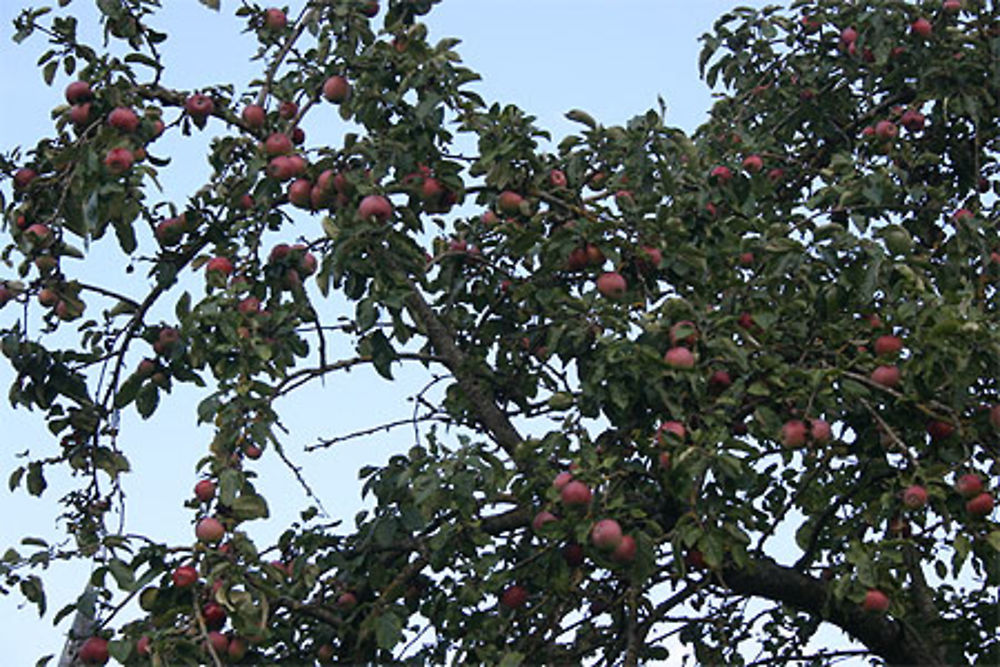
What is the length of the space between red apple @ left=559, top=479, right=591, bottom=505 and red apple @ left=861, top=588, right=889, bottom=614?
40.6 inches

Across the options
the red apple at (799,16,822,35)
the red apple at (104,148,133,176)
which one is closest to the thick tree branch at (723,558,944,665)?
the red apple at (104,148,133,176)

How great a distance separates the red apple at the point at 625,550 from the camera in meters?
4.04

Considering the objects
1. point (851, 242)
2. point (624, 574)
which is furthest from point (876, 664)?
point (851, 242)

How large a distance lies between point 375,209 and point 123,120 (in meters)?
0.90

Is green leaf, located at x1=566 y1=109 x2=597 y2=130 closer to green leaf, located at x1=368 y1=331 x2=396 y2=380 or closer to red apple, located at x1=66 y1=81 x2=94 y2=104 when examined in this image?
green leaf, located at x1=368 y1=331 x2=396 y2=380

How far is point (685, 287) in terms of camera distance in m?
4.82

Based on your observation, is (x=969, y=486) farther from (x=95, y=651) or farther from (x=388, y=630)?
(x=95, y=651)

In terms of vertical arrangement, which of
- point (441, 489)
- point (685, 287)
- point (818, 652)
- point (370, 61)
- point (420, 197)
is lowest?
point (818, 652)

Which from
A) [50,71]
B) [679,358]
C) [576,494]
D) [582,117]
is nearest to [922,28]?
[582,117]

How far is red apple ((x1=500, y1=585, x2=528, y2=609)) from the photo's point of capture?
4.67 metres

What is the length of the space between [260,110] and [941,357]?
2.51m

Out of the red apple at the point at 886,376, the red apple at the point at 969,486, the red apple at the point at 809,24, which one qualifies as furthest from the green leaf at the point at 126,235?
the red apple at the point at 809,24

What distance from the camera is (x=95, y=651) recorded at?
4.12 metres

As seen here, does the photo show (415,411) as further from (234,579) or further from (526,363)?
(234,579)
